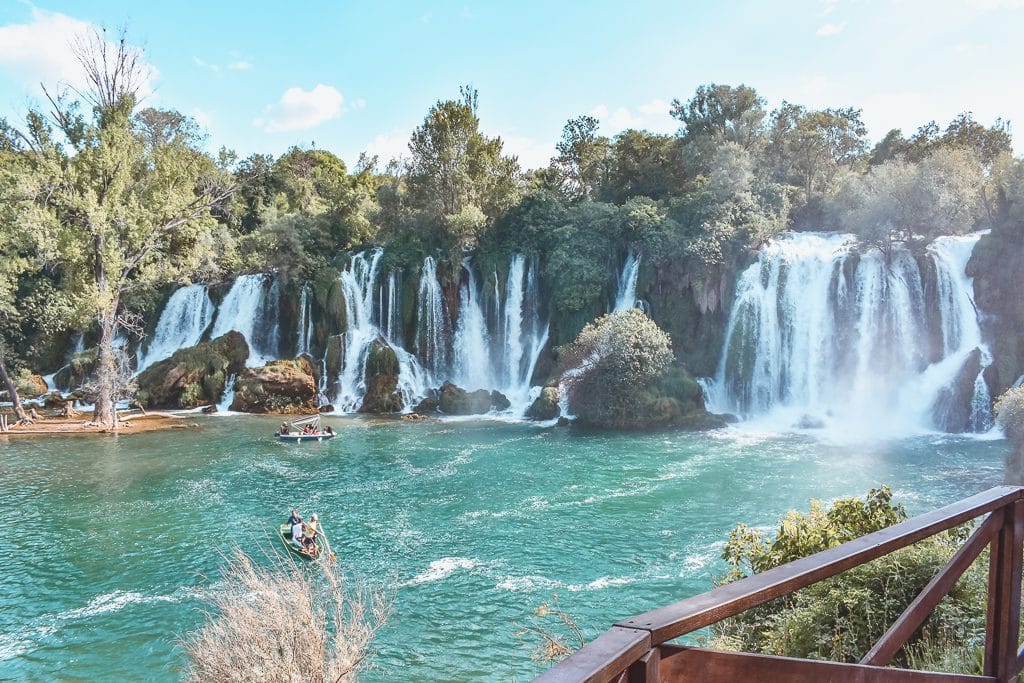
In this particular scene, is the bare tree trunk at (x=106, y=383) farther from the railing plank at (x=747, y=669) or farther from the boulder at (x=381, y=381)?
the railing plank at (x=747, y=669)

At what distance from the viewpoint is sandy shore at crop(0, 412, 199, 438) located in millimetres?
26219

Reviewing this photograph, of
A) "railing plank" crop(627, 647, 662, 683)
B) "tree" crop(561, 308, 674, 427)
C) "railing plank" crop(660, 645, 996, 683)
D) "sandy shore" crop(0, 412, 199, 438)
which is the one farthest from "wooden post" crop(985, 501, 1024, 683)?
"sandy shore" crop(0, 412, 199, 438)

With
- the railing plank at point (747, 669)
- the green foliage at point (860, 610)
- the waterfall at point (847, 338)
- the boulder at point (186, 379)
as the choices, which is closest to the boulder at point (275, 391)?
the boulder at point (186, 379)

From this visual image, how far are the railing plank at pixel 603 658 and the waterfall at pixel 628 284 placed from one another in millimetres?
30076

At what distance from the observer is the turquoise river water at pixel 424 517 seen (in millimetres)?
10727

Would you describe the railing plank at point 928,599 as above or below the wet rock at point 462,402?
above

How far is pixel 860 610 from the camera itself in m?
6.77

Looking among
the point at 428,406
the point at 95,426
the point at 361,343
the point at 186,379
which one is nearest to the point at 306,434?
the point at 428,406

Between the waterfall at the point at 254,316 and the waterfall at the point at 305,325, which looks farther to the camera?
the waterfall at the point at 254,316

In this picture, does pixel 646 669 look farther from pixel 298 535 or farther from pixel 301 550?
pixel 298 535

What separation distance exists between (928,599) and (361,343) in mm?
32367

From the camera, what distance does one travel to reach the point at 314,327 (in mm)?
35156

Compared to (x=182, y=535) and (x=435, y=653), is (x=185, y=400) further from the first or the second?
Result: (x=435, y=653)

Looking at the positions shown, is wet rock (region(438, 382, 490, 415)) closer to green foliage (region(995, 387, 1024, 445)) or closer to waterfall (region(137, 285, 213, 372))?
waterfall (region(137, 285, 213, 372))
